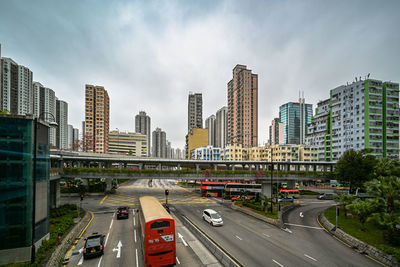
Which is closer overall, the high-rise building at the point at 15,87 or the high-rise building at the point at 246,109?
the high-rise building at the point at 15,87

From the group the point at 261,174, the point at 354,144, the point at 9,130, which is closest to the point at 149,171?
the point at 261,174

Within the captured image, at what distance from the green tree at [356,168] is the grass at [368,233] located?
41.1ft

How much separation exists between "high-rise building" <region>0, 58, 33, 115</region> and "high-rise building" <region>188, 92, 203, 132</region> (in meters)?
111

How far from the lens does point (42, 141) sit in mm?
18078

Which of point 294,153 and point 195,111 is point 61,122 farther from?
point 294,153

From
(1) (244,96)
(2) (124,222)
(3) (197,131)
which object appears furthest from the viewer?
(3) (197,131)

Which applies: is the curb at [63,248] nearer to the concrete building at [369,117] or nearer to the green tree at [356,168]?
the green tree at [356,168]

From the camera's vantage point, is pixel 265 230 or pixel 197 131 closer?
pixel 265 230

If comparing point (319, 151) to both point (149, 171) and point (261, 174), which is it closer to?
point (261, 174)

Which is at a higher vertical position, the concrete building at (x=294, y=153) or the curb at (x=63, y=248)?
the concrete building at (x=294, y=153)

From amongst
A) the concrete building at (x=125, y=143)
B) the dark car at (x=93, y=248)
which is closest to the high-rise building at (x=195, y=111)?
the concrete building at (x=125, y=143)

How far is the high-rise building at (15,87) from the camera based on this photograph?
115250 millimetres

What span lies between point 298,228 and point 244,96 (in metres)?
102

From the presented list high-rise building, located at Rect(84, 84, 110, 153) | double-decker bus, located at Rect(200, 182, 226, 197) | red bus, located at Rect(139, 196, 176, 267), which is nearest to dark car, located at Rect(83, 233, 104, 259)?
red bus, located at Rect(139, 196, 176, 267)
